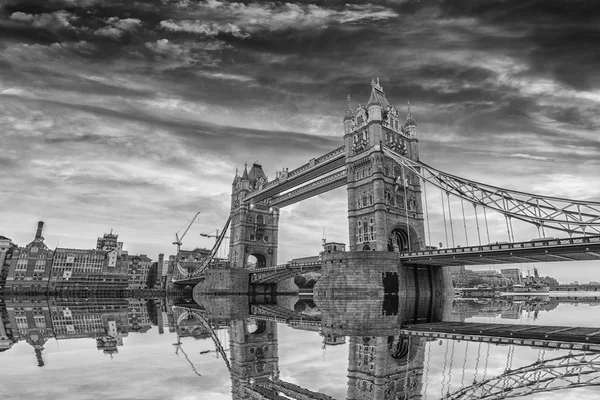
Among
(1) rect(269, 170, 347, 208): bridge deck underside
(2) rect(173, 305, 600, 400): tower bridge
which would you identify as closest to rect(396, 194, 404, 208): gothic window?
(1) rect(269, 170, 347, 208): bridge deck underside

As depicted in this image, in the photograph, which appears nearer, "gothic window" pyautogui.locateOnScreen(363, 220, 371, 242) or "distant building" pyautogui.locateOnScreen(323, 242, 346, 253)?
"gothic window" pyautogui.locateOnScreen(363, 220, 371, 242)

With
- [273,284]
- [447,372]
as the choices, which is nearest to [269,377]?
[447,372]

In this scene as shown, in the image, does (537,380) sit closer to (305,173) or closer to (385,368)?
(385,368)

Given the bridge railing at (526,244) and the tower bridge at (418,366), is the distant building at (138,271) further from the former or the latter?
the tower bridge at (418,366)

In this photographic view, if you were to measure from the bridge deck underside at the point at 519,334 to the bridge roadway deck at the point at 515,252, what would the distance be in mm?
13048

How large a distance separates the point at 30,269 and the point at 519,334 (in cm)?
12572

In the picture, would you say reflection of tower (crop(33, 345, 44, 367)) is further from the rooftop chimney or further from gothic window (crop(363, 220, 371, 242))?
the rooftop chimney

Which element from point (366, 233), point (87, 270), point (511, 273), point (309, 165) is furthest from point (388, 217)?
point (511, 273)

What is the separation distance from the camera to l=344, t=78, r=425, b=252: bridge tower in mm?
46625

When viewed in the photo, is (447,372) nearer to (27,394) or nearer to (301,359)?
(301,359)

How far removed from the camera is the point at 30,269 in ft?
351

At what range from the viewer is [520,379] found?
947 centimetres

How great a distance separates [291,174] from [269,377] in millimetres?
57868

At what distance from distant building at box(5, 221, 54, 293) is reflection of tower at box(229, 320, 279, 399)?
112413 mm
